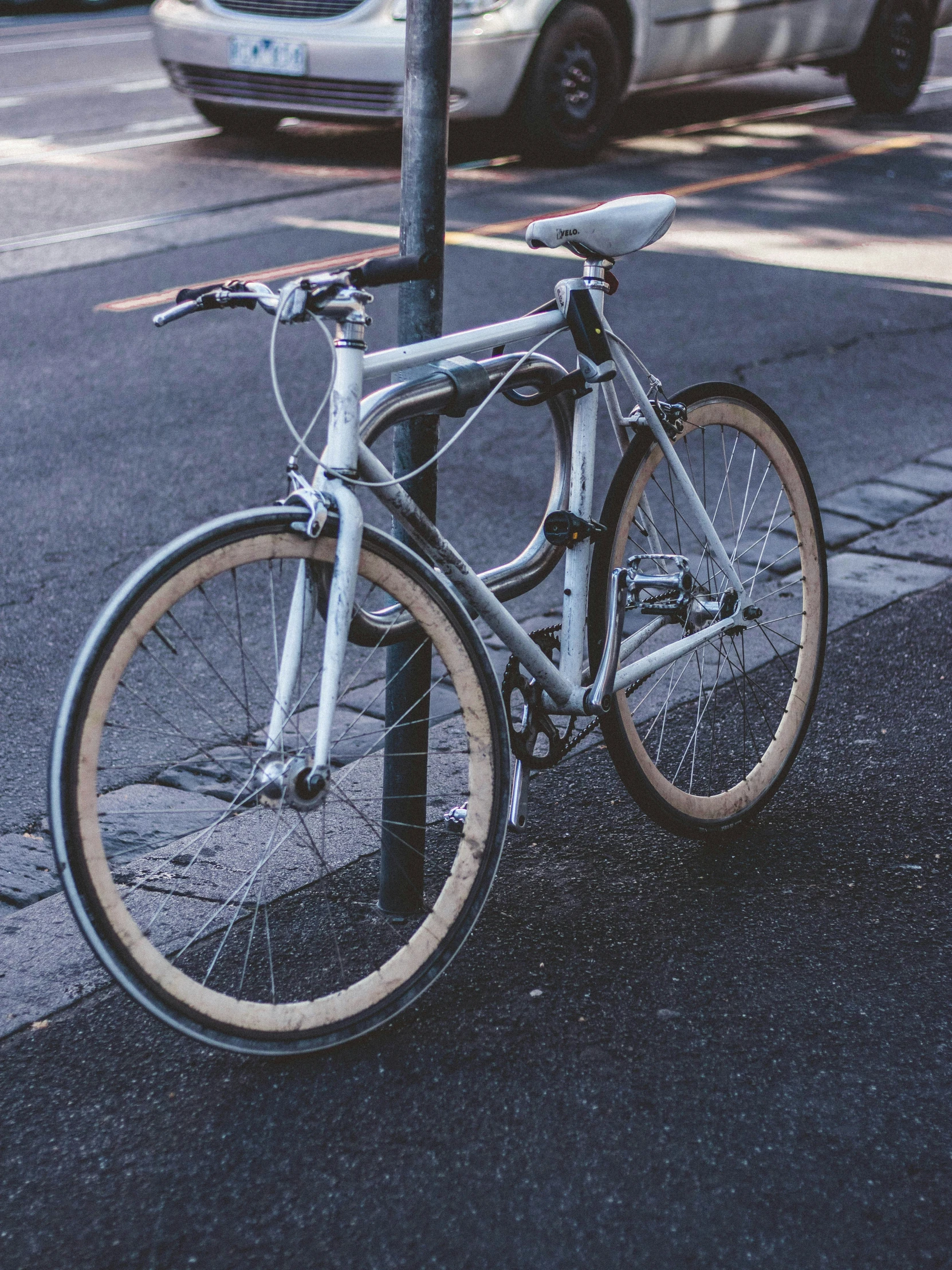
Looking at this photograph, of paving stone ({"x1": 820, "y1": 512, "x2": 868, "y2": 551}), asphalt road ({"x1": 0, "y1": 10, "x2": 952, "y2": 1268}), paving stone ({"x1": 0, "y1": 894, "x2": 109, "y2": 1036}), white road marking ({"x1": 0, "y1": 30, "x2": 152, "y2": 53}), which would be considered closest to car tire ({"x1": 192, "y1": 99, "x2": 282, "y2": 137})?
asphalt road ({"x1": 0, "y1": 10, "x2": 952, "y2": 1268})

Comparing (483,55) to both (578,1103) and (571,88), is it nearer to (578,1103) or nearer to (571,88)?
(571,88)

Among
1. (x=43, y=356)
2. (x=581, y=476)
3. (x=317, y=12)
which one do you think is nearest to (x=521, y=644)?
(x=581, y=476)

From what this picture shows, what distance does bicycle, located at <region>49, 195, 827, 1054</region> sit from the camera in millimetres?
2242

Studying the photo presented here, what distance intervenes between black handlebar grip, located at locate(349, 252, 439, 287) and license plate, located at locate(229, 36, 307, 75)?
775 cm

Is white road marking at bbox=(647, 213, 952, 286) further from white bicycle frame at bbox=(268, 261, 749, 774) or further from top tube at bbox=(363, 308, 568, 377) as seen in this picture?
top tube at bbox=(363, 308, 568, 377)

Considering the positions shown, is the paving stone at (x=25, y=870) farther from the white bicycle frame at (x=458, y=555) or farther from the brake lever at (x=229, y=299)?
the brake lever at (x=229, y=299)

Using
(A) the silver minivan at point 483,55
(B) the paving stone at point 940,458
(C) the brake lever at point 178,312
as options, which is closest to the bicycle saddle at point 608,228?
(C) the brake lever at point 178,312

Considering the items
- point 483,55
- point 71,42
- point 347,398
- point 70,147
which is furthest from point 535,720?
point 71,42

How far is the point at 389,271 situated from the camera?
2.27m

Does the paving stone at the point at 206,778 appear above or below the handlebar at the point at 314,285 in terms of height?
below

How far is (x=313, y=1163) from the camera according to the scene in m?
2.23

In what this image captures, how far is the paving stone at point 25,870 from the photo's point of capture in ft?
9.70

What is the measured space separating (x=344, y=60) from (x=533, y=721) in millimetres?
7569

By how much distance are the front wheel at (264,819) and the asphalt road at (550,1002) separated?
15 centimetres
